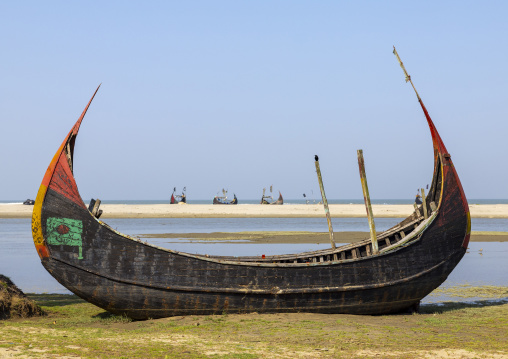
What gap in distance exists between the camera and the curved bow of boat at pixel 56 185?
10609 mm

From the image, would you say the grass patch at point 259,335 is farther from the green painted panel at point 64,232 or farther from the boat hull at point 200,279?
the green painted panel at point 64,232

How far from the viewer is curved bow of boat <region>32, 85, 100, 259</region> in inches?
418

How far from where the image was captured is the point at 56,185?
10.7 meters

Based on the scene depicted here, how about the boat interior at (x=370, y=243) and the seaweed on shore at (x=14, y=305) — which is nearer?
the seaweed on shore at (x=14, y=305)

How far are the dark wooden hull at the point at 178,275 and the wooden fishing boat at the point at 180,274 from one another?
2 cm

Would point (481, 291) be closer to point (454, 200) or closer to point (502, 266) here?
point (454, 200)

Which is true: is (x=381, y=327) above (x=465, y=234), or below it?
below

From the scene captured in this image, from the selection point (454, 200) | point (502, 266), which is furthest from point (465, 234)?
point (502, 266)

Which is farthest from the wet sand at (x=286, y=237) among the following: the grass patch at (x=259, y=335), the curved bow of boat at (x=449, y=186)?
the grass patch at (x=259, y=335)

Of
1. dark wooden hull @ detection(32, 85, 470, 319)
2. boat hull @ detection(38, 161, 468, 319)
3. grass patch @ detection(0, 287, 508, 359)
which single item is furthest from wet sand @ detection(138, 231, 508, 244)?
grass patch @ detection(0, 287, 508, 359)

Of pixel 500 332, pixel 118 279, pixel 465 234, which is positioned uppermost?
pixel 465 234

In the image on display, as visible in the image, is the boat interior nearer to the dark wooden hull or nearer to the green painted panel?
the dark wooden hull

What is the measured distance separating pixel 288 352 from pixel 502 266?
1526 cm

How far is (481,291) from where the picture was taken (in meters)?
16.0
